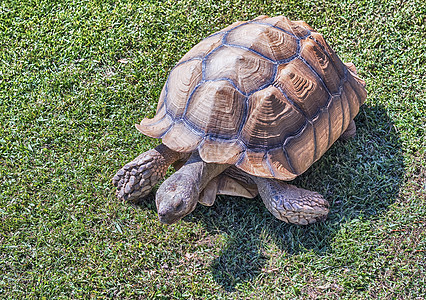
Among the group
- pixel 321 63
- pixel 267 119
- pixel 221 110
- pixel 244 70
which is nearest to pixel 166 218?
pixel 221 110

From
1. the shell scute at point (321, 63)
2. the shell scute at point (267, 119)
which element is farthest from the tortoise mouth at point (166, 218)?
the shell scute at point (321, 63)

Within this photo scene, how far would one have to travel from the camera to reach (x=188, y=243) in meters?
3.49

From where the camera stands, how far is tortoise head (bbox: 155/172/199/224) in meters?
2.99

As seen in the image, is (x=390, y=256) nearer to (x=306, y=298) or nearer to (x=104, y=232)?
(x=306, y=298)

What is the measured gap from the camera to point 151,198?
12.2ft

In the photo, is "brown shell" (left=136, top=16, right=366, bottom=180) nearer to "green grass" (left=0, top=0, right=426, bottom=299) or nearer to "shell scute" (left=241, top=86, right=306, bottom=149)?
"shell scute" (left=241, top=86, right=306, bottom=149)

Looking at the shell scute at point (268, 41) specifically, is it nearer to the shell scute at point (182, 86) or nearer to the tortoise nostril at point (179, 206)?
the shell scute at point (182, 86)

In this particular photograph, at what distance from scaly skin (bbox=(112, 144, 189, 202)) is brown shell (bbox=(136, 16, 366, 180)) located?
0.69 feet

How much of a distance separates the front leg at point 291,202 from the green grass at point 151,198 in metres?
0.14

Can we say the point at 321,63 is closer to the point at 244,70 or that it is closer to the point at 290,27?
the point at 290,27

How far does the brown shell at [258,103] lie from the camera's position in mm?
3137

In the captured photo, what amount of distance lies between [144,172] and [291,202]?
3.96 ft

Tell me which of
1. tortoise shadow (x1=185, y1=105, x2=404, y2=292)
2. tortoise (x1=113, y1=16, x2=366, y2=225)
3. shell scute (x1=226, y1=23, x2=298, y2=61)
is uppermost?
shell scute (x1=226, y1=23, x2=298, y2=61)

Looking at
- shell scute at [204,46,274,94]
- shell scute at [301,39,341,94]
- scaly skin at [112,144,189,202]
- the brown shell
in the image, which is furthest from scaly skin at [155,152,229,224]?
shell scute at [301,39,341,94]
